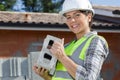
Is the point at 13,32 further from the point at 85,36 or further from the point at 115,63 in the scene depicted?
the point at 85,36

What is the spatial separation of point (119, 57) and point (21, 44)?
2.44 m

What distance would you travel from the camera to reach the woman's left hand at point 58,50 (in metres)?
2.46

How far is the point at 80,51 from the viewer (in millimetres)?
2492

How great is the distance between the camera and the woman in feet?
7.95

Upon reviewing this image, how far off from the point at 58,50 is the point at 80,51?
0.13m

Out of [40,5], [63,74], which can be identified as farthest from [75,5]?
[40,5]

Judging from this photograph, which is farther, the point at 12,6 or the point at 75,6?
the point at 12,6

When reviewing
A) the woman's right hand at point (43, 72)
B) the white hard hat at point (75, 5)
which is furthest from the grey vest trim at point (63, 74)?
the white hard hat at point (75, 5)

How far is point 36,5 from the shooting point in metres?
27.8

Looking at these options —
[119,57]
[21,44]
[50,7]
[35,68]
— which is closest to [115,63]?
[119,57]

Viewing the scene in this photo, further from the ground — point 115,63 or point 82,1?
point 82,1

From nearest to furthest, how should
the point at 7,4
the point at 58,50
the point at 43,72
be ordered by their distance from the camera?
the point at 58,50, the point at 43,72, the point at 7,4

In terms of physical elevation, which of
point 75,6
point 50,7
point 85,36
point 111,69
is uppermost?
point 75,6

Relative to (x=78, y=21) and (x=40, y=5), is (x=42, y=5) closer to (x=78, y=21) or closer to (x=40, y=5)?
(x=40, y=5)
